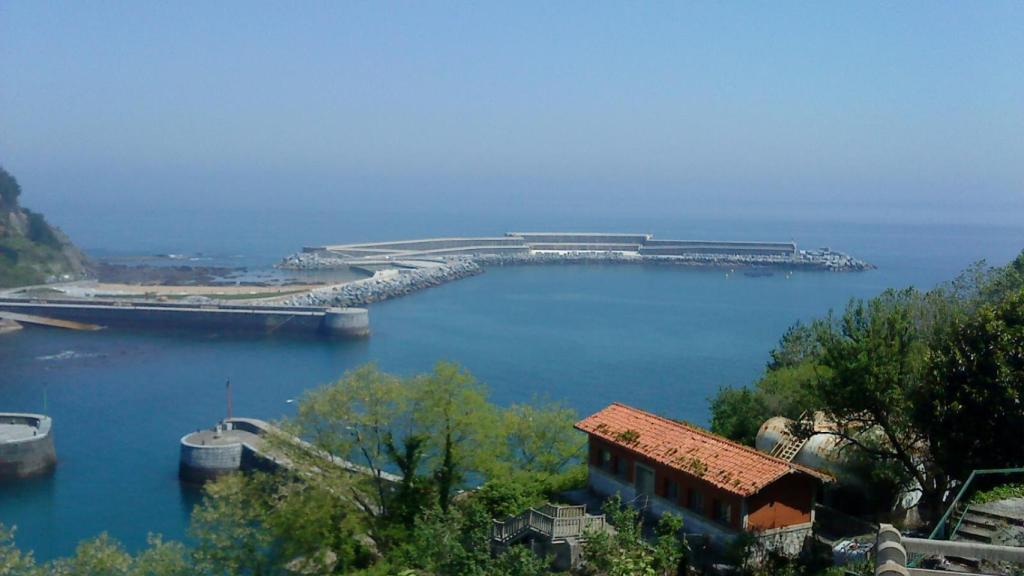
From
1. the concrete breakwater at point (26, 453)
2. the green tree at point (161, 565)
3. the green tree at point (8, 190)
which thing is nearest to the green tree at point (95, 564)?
the green tree at point (161, 565)

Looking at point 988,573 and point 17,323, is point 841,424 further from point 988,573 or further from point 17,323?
point 17,323

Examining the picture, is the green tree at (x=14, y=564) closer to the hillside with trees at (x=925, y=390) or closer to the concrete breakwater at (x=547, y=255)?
the hillside with trees at (x=925, y=390)

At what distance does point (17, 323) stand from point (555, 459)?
32239 millimetres

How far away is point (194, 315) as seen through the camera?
36906mm

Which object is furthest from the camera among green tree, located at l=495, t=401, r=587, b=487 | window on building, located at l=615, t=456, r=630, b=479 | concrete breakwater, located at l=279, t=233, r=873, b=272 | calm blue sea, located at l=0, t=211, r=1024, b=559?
concrete breakwater, located at l=279, t=233, r=873, b=272

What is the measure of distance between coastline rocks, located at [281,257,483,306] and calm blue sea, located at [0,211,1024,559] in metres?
1.07

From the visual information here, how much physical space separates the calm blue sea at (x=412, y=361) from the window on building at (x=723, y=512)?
36.0ft

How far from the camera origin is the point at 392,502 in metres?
10.2

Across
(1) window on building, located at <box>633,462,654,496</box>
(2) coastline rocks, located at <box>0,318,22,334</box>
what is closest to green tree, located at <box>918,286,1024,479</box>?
(1) window on building, located at <box>633,462,654,496</box>

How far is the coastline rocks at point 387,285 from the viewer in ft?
136

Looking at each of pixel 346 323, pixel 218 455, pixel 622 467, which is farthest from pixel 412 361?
pixel 622 467

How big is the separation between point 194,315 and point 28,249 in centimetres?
2023

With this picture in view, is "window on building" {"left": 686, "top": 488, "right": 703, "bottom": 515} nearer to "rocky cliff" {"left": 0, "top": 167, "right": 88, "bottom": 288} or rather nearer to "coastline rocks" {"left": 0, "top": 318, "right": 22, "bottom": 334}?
"coastline rocks" {"left": 0, "top": 318, "right": 22, "bottom": 334}

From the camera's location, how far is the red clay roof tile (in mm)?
7742
